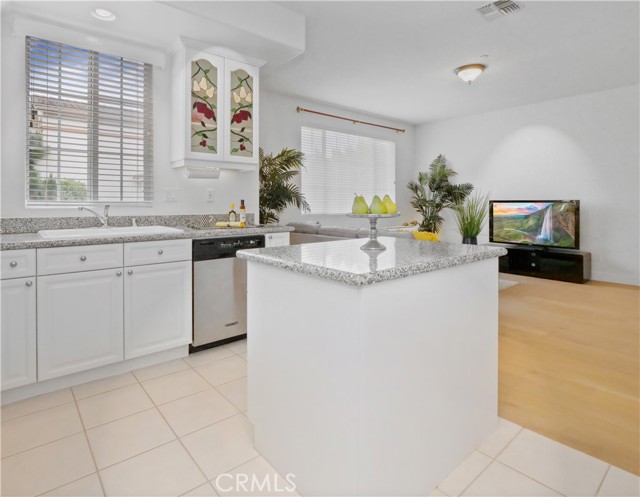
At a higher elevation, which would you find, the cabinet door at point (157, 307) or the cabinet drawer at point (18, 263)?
the cabinet drawer at point (18, 263)

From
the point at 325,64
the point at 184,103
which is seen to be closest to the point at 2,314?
the point at 184,103

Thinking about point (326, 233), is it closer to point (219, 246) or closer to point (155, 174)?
point (219, 246)

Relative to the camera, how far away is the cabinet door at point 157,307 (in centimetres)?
249

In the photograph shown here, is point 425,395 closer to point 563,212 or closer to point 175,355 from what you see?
point 175,355

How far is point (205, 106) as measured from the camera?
3.07 m

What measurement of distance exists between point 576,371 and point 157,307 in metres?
2.76

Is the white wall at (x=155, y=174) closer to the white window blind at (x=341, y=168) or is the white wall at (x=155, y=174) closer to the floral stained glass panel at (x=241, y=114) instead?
the floral stained glass panel at (x=241, y=114)

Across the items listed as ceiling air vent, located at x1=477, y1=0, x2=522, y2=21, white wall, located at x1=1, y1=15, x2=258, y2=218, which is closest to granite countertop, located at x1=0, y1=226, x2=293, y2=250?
white wall, located at x1=1, y1=15, x2=258, y2=218

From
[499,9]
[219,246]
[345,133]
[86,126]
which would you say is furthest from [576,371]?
[345,133]

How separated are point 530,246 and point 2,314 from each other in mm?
5960

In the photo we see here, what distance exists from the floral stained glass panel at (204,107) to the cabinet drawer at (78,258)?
1074mm

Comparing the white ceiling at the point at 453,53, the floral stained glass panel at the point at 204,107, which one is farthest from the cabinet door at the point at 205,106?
the white ceiling at the point at 453,53

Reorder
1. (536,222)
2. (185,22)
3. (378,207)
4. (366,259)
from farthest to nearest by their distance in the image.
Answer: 1. (536,222)
2. (185,22)
3. (378,207)
4. (366,259)

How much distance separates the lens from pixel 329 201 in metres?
6.04
